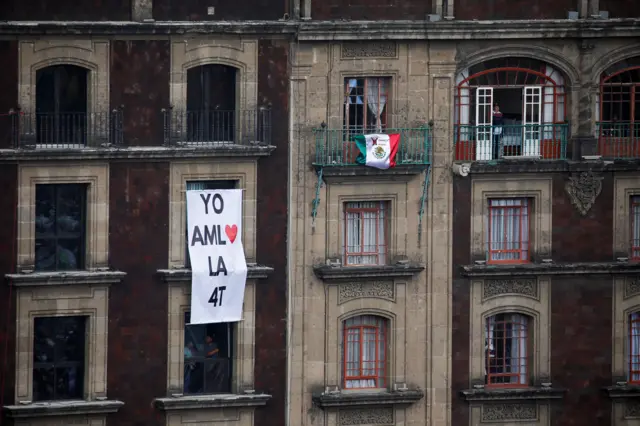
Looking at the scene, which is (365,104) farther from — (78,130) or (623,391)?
(623,391)

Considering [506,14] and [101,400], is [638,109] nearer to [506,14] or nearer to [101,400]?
[506,14]

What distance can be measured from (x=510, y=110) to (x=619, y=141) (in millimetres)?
4126

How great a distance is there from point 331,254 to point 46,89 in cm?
1142

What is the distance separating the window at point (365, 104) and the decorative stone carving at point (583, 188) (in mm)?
7101

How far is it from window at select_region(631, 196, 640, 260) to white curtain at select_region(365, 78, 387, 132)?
9.90 metres

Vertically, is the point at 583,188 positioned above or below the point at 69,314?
above

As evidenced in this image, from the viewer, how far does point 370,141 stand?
89688 millimetres

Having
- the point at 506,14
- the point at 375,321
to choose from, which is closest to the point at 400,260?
the point at 375,321

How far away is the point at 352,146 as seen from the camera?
90.2 m

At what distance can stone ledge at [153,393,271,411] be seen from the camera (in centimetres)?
8869

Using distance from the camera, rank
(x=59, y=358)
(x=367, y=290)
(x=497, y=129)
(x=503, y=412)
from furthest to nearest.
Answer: (x=503, y=412) < (x=497, y=129) < (x=367, y=290) < (x=59, y=358)

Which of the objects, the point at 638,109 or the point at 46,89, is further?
the point at 638,109

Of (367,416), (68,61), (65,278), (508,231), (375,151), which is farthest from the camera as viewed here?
(508,231)

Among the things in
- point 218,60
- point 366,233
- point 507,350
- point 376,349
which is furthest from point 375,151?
point 507,350
